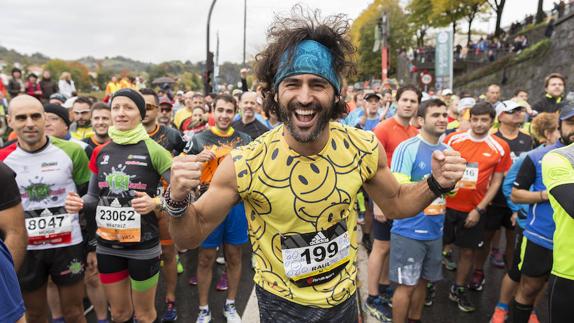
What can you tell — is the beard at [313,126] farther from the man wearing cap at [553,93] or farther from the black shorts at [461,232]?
the man wearing cap at [553,93]

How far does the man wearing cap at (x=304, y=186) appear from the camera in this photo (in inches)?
70.2

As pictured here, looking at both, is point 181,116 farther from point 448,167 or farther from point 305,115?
point 448,167

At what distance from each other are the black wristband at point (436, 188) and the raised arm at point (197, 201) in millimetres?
1061

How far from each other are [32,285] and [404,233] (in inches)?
124

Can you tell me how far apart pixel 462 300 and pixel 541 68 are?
755 inches

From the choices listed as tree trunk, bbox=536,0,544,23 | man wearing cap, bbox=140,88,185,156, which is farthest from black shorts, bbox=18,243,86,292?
tree trunk, bbox=536,0,544,23

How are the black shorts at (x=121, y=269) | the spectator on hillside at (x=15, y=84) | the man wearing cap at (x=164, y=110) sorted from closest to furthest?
the black shorts at (x=121, y=269), the man wearing cap at (x=164, y=110), the spectator on hillside at (x=15, y=84)

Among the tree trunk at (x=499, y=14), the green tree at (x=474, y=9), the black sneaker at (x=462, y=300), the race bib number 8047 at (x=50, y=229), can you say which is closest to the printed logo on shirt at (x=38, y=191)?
the race bib number 8047 at (x=50, y=229)

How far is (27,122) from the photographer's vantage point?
9.68ft

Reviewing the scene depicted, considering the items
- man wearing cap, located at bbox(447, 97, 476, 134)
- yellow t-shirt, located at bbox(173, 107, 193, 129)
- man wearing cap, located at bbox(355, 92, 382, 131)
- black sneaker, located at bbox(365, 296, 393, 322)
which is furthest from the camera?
yellow t-shirt, located at bbox(173, 107, 193, 129)

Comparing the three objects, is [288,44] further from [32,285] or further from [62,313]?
[62,313]

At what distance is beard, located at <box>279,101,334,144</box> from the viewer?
178cm

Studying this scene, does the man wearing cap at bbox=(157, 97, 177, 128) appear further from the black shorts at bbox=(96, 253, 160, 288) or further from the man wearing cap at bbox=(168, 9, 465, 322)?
the man wearing cap at bbox=(168, 9, 465, 322)

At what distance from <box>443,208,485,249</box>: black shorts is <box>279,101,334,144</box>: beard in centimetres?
298
